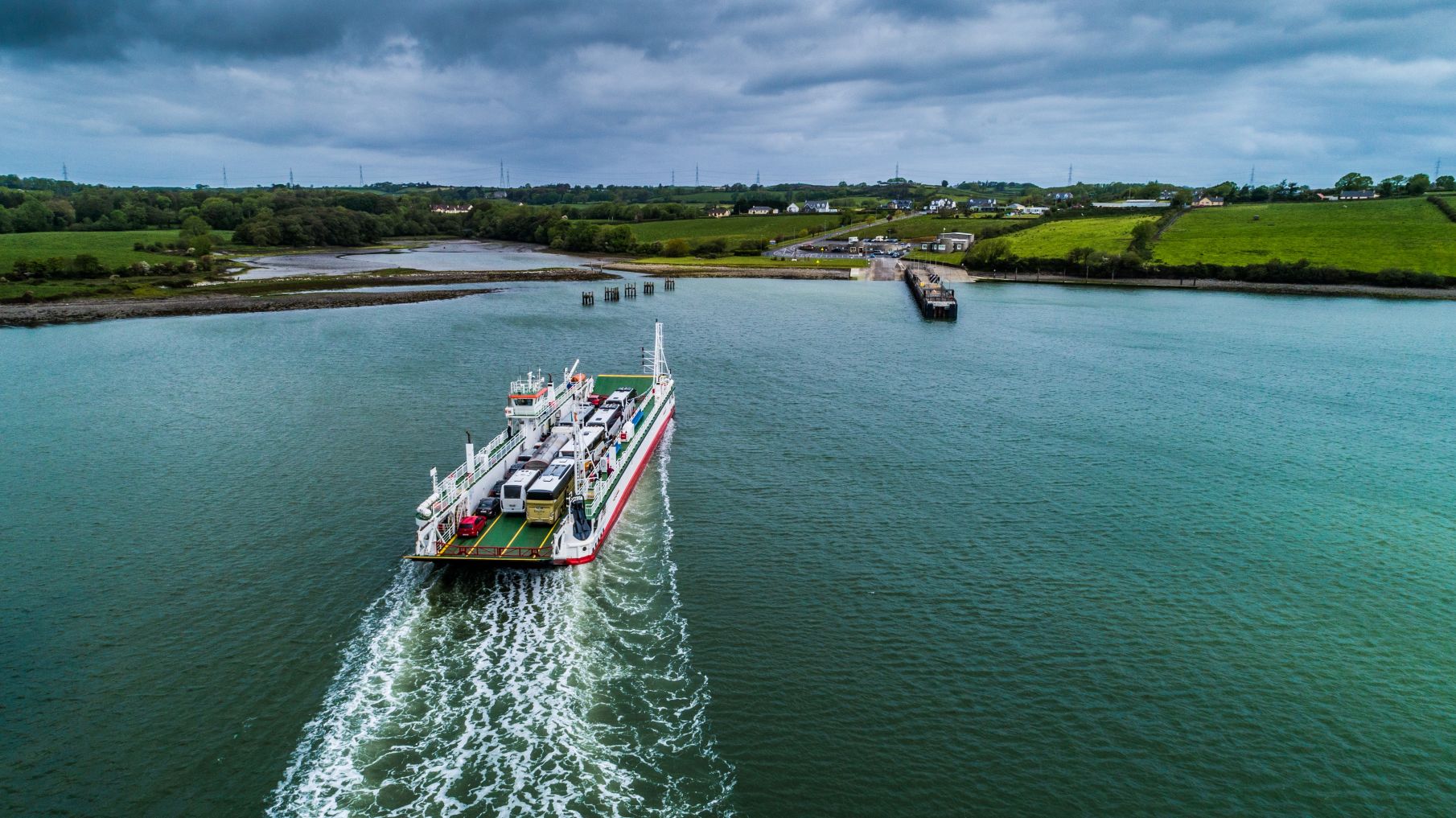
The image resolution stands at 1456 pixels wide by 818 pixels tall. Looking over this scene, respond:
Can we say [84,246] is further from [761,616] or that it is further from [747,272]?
[761,616]

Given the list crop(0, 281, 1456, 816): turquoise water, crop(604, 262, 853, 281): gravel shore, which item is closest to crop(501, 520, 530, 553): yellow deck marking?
crop(0, 281, 1456, 816): turquoise water

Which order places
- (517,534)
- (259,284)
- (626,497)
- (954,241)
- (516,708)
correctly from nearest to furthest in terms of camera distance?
(516,708), (517,534), (626,497), (259,284), (954,241)

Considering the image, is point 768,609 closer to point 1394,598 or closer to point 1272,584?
point 1272,584

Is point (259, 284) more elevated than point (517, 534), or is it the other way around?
point (259, 284)

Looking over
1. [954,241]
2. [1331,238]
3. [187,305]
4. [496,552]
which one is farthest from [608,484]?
[954,241]

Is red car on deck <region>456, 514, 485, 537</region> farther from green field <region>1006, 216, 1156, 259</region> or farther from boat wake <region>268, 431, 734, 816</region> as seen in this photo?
green field <region>1006, 216, 1156, 259</region>

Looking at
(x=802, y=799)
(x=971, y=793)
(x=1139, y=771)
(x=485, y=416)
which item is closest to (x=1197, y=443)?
(x=1139, y=771)

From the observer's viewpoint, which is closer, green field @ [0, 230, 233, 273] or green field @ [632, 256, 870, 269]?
green field @ [0, 230, 233, 273]

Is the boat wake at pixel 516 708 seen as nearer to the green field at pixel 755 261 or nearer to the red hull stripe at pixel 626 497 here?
the red hull stripe at pixel 626 497
